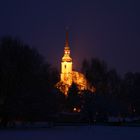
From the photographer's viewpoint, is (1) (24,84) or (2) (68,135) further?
(1) (24,84)

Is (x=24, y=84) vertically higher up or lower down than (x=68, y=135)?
higher up

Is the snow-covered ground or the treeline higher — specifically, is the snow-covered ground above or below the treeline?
below

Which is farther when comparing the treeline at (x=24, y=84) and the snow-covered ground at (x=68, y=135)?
the treeline at (x=24, y=84)

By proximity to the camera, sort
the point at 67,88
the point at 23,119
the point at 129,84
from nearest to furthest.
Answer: the point at 23,119 < the point at 67,88 < the point at 129,84

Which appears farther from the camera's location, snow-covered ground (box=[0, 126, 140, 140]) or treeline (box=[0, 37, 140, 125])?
treeline (box=[0, 37, 140, 125])

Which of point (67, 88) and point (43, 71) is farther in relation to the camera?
point (67, 88)

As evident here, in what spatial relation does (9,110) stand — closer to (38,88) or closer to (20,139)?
(38,88)

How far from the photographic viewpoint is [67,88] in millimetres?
118500

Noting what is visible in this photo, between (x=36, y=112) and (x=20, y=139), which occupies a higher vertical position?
(x=36, y=112)

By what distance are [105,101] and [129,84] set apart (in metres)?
19.6

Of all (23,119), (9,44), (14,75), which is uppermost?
(9,44)

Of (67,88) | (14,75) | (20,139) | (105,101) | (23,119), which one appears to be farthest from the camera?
(67,88)

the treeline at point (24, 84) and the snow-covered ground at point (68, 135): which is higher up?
the treeline at point (24, 84)

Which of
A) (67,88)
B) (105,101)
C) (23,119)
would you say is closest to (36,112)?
(23,119)
